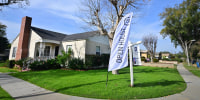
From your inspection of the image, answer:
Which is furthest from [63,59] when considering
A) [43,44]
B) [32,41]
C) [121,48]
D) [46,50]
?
[121,48]

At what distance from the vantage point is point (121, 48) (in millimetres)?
4523

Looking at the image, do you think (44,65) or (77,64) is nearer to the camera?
(44,65)

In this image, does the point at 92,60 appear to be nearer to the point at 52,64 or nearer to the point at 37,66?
the point at 52,64

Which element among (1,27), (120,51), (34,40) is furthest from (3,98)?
(1,27)

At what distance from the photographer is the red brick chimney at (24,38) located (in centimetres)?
1309

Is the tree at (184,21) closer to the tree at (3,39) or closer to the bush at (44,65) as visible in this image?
the bush at (44,65)

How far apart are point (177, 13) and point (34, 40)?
31.7 meters

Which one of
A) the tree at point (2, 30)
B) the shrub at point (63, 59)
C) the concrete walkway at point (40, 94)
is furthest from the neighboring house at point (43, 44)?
the tree at point (2, 30)

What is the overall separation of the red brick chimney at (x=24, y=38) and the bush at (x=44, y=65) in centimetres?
456

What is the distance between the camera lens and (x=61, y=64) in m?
12.2

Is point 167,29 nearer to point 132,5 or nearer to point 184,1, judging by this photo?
point 184,1

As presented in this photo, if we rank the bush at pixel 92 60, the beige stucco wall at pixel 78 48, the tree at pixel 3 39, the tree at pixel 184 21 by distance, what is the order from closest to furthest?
the bush at pixel 92 60 < the beige stucco wall at pixel 78 48 < the tree at pixel 184 21 < the tree at pixel 3 39

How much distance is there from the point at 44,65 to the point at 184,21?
99.6 feet

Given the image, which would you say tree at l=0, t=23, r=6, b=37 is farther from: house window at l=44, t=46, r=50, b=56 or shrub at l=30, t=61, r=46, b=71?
shrub at l=30, t=61, r=46, b=71
